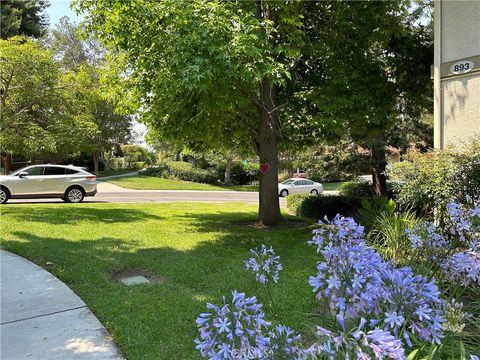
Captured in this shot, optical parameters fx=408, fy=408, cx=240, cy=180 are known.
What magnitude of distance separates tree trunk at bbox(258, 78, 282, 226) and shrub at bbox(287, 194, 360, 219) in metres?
2.30

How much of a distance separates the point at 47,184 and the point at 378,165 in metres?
13.5

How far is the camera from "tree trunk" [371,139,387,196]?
16175mm

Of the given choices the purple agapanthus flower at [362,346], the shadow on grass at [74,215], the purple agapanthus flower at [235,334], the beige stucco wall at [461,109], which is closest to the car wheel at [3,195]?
the shadow on grass at [74,215]

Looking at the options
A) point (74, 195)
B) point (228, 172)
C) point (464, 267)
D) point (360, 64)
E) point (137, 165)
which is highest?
point (360, 64)

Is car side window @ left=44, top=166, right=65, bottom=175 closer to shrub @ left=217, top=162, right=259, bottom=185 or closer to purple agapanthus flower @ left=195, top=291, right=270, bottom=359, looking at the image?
purple agapanthus flower @ left=195, top=291, right=270, bottom=359

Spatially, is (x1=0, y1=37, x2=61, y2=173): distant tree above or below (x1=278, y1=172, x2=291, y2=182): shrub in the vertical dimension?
above

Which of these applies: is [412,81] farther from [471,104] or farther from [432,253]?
[432,253]

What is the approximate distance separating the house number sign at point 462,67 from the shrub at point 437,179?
63.3 inches

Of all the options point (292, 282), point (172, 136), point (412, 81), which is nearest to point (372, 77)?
point (412, 81)

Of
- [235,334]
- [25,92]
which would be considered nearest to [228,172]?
[25,92]

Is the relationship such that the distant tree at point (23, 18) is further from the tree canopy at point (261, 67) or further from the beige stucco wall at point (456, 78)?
the beige stucco wall at point (456, 78)

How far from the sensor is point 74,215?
38.4 ft

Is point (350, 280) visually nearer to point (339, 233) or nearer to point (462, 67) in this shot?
point (339, 233)

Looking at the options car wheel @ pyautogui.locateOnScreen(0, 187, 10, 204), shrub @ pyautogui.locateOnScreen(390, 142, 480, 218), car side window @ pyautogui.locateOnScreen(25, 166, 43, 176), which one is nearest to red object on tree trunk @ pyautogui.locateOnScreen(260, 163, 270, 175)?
shrub @ pyautogui.locateOnScreen(390, 142, 480, 218)
